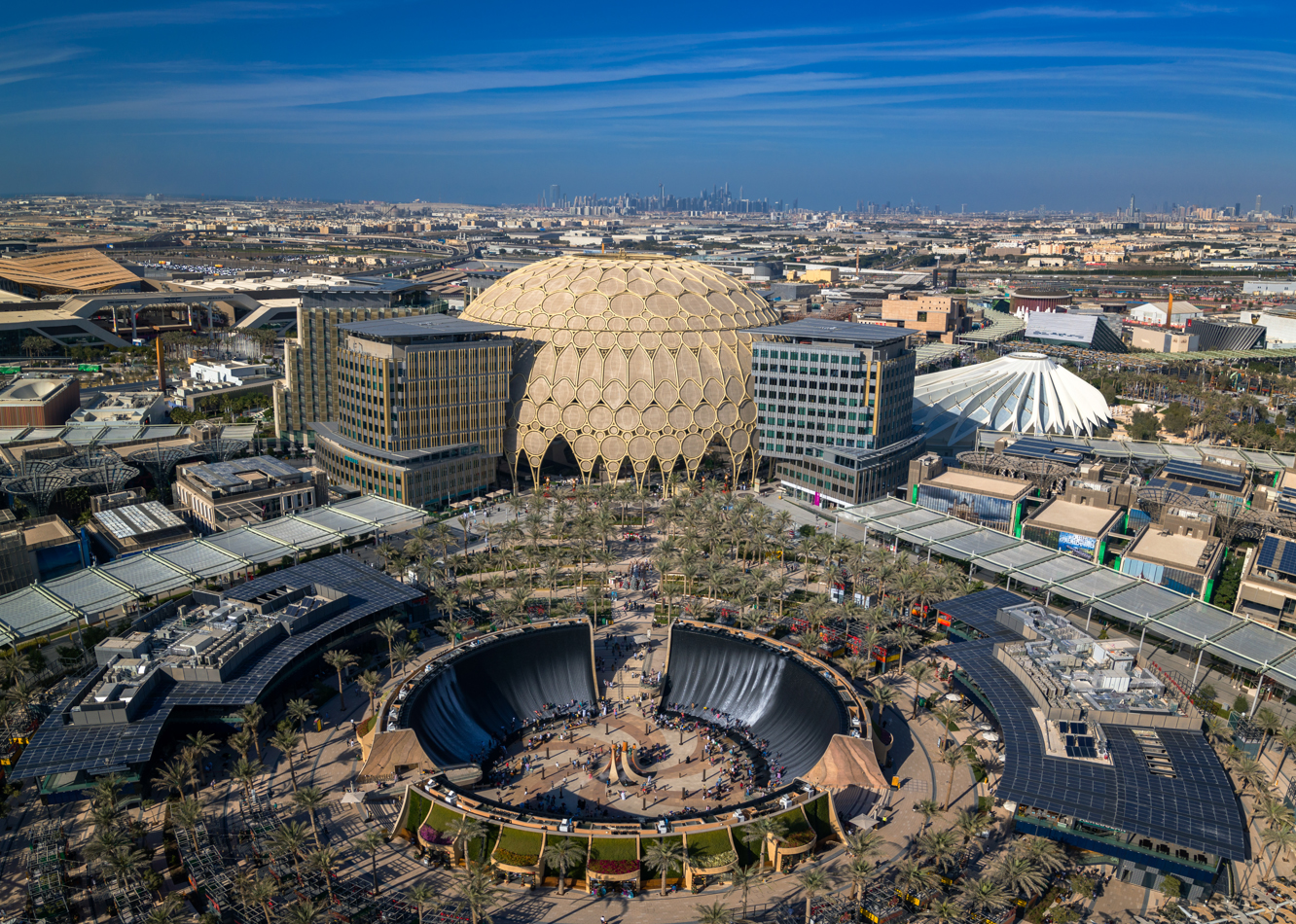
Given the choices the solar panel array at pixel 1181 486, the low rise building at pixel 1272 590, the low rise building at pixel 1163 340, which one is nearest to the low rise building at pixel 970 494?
the solar panel array at pixel 1181 486

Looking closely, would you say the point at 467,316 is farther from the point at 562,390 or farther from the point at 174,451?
the point at 174,451

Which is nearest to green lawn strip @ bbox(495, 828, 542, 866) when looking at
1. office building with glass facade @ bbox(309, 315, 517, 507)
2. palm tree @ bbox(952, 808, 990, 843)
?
palm tree @ bbox(952, 808, 990, 843)

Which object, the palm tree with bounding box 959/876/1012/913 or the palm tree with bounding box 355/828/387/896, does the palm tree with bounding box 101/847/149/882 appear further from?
the palm tree with bounding box 959/876/1012/913

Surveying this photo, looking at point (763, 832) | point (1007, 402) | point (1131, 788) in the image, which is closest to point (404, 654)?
point (763, 832)

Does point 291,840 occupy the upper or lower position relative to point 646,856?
upper

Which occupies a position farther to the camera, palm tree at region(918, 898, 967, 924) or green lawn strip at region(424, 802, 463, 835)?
green lawn strip at region(424, 802, 463, 835)

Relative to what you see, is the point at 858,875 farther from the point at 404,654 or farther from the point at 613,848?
the point at 404,654
